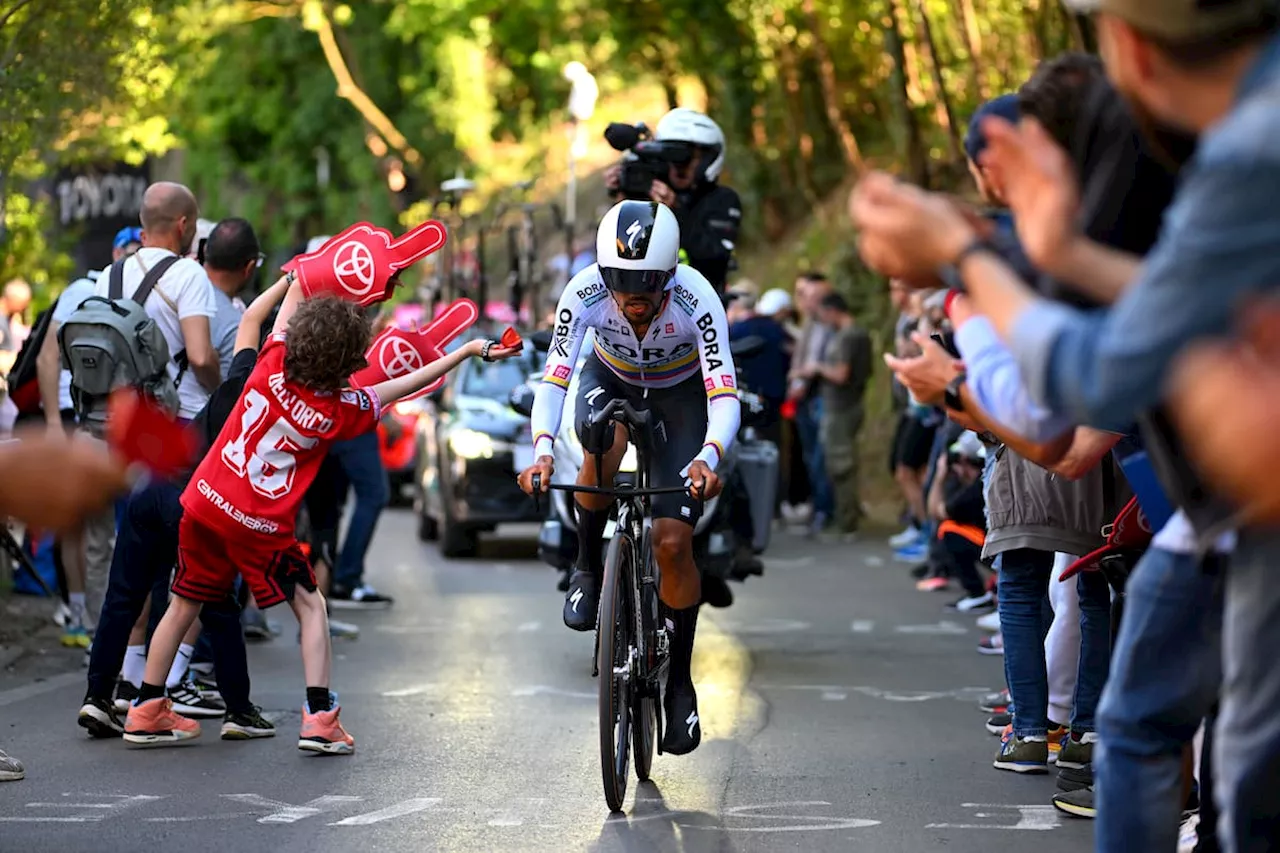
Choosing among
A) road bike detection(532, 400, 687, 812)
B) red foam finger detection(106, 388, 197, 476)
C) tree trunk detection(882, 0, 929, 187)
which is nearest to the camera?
red foam finger detection(106, 388, 197, 476)

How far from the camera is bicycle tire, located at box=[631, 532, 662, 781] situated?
773 centimetres

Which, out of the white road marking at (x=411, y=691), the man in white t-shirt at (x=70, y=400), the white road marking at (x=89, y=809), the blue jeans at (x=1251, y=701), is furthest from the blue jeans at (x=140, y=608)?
the blue jeans at (x=1251, y=701)

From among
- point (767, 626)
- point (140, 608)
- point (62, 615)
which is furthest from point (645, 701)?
point (62, 615)

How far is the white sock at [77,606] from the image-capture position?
1206 cm

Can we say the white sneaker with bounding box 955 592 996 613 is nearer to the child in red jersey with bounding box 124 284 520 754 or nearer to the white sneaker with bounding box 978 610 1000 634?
the white sneaker with bounding box 978 610 1000 634

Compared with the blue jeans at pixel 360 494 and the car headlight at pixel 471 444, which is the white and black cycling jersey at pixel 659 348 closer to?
the blue jeans at pixel 360 494

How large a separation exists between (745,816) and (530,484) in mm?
1346

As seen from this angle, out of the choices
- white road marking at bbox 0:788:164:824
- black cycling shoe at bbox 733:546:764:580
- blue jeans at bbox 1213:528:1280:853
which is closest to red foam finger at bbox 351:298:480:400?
white road marking at bbox 0:788:164:824

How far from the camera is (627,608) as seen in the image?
772 centimetres

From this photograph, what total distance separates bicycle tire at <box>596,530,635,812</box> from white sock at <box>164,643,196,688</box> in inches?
91.2

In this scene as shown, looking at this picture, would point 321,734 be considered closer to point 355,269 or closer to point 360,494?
point 355,269

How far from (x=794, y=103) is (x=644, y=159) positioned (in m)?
19.9

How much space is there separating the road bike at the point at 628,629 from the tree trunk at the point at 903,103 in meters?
16.9

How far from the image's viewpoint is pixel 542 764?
827cm
